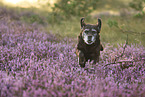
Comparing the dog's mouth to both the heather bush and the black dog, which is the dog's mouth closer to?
the black dog

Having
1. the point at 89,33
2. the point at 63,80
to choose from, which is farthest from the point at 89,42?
the point at 63,80

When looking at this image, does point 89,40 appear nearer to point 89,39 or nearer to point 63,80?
point 89,39

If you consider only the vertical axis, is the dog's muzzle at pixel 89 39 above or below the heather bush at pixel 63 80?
above

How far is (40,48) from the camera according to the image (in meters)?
3.87

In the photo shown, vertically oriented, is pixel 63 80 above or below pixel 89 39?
below

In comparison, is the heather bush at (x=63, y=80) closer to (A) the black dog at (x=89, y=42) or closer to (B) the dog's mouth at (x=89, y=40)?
(A) the black dog at (x=89, y=42)

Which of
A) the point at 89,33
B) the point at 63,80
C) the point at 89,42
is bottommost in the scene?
the point at 63,80

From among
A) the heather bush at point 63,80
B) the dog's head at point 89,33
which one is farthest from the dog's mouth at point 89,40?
the heather bush at point 63,80

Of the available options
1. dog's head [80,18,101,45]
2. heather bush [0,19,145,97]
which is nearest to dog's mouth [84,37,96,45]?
dog's head [80,18,101,45]

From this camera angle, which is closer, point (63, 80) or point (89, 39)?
point (63, 80)

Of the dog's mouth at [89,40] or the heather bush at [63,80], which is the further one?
the dog's mouth at [89,40]

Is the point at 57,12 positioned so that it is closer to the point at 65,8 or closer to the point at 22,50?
the point at 65,8

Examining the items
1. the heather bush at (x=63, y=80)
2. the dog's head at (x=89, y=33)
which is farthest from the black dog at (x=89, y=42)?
the heather bush at (x=63, y=80)

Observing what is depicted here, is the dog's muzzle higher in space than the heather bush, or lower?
higher
